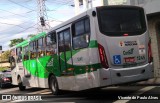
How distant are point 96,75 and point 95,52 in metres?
0.80

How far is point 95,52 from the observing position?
11867 millimetres

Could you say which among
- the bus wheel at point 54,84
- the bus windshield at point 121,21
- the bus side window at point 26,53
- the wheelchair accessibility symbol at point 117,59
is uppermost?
the bus windshield at point 121,21

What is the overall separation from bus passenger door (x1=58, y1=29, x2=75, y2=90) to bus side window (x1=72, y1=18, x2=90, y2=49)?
A: 2.05 feet

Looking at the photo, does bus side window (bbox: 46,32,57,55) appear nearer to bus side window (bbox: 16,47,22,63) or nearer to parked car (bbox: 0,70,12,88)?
bus side window (bbox: 16,47,22,63)

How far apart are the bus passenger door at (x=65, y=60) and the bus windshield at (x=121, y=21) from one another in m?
2.21

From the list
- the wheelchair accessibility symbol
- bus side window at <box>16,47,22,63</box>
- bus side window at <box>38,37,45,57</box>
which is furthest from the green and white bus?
bus side window at <box>16,47,22,63</box>

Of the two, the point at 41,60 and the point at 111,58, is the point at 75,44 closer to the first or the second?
the point at 111,58

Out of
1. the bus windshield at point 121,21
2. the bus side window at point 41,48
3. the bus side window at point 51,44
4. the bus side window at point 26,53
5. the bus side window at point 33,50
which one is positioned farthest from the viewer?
the bus side window at point 26,53

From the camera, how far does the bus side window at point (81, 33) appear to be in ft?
40.5

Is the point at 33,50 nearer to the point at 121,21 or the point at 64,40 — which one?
the point at 64,40

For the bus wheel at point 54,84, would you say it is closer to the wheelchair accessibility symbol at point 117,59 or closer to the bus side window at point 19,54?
the wheelchair accessibility symbol at point 117,59

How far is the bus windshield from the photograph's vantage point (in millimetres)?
12164

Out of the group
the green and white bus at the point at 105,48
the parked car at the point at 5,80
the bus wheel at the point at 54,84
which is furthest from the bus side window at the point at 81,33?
the parked car at the point at 5,80

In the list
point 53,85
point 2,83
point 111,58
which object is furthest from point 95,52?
point 2,83
